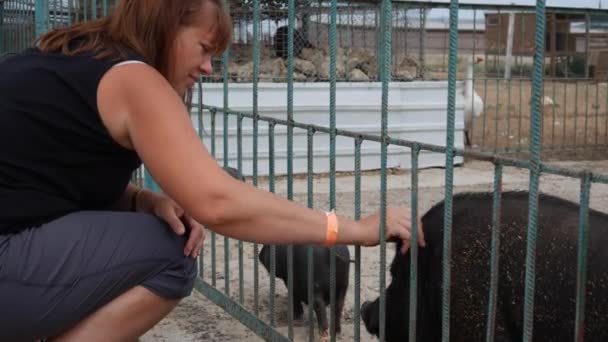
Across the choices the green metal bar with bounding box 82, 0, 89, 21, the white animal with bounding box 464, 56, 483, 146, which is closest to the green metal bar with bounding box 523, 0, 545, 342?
the green metal bar with bounding box 82, 0, 89, 21

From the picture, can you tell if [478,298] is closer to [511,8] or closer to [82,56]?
[82,56]

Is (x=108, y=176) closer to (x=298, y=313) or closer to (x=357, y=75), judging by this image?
(x=298, y=313)

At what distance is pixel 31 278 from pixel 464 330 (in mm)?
1239

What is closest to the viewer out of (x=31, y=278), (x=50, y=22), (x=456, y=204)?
(x=31, y=278)

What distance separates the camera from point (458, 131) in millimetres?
10703

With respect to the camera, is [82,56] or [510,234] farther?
[510,234]

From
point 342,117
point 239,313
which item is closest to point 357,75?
point 342,117

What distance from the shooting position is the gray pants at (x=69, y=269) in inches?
82.0

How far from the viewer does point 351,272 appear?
5168 millimetres

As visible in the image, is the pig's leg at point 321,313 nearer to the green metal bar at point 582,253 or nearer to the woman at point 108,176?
the woman at point 108,176

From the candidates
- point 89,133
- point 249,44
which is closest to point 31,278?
point 89,133

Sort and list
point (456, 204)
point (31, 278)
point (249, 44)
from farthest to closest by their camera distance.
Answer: point (249, 44) → point (456, 204) → point (31, 278)

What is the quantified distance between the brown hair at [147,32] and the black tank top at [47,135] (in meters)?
0.05

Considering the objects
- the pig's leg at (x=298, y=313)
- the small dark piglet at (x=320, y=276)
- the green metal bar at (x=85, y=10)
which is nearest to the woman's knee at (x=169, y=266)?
the small dark piglet at (x=320, y=276)
